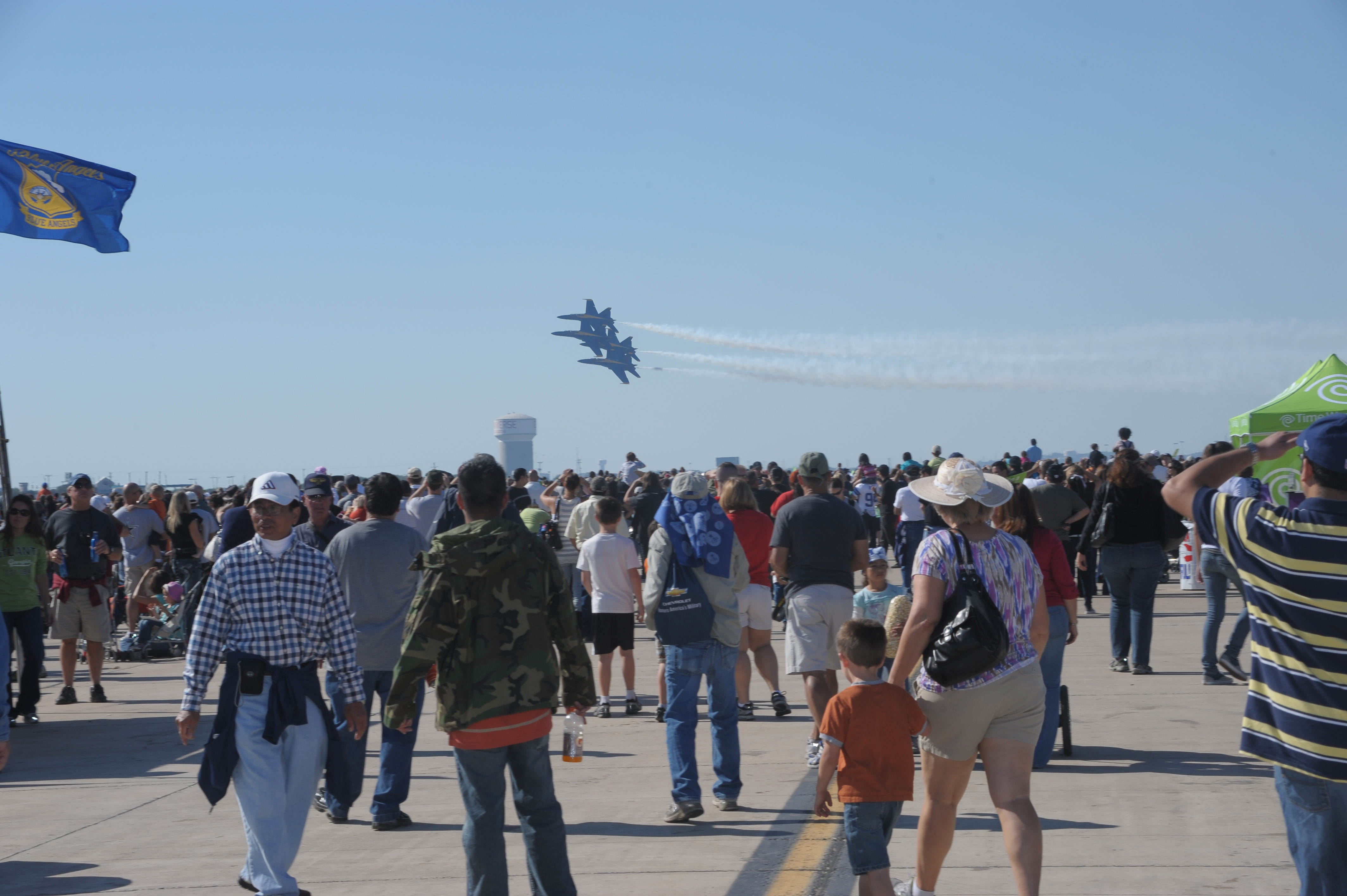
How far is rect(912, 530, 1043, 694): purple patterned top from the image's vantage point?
4.68 meters

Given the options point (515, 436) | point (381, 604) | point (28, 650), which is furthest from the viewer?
point (515, 436)

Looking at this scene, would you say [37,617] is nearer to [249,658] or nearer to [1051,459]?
[249,658]

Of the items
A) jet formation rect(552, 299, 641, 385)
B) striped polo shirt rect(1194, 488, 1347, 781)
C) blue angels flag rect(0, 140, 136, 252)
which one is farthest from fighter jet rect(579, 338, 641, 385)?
striped polo shirt rect(1194, 488, 1347, 781)

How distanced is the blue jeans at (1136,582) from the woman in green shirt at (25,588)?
9.29 meters

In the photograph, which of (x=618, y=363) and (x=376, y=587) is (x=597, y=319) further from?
(x=376, y=587)

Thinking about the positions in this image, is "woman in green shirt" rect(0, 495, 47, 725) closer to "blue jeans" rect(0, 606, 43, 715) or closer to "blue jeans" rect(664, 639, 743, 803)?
"blue jeans" rect(0, 606, 43, 715)

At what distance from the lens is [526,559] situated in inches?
188

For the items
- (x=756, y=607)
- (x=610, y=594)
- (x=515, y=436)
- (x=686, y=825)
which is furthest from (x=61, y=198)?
(x=515, y=436)

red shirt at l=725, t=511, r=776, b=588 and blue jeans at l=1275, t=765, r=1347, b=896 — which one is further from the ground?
red shirt at l=725, t=511, r=776, b=588

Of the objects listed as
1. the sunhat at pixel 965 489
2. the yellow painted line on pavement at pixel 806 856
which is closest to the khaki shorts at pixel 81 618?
the yellow painted line on pavement at pixel 806 856

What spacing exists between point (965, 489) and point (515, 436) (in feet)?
534

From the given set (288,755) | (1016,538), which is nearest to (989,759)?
(1016,538)

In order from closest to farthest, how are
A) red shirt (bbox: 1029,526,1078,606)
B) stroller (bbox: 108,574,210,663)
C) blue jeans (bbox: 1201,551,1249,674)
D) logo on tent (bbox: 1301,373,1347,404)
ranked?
red shirt (bbox: 1029,526,1078,606), blue jeans (bbox: 1201,551,1249,674), stroller (bbox: 108,574,210,663), logo on tent (bbox: 1301,373,1347,404)

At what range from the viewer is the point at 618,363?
3433 inches
